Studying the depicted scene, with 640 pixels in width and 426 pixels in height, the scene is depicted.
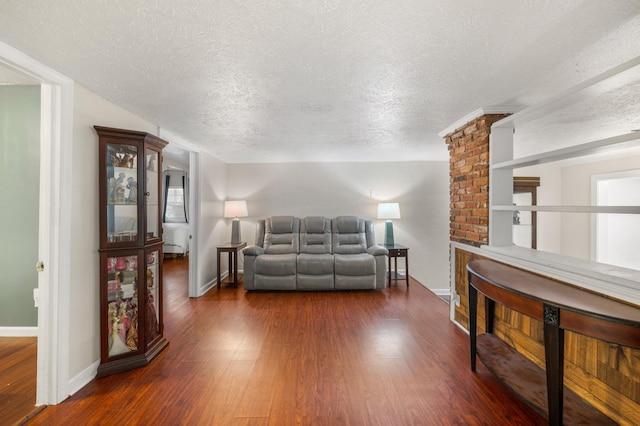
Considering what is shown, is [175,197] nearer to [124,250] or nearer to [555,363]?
[124,250]

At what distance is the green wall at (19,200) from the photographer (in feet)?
8.27

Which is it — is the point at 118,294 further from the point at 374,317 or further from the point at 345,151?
the point at 345,151

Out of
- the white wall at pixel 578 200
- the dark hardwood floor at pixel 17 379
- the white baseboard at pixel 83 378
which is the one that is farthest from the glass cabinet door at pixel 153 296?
the white wall at pixel 578 200

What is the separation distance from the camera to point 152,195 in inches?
98.0

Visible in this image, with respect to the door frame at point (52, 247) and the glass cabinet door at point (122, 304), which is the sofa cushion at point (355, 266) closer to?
the glass cabinet door at point (122, 304)

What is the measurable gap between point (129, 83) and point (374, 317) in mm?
3297

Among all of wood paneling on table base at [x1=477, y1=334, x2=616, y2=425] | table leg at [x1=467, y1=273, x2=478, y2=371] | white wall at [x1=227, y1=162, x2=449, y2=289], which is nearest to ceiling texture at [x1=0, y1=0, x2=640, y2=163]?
table leg at [x1=467, y1=273, x2=478, y2=371]

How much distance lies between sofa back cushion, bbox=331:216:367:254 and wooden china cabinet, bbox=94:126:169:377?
9.99ft

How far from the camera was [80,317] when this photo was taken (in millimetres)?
1995

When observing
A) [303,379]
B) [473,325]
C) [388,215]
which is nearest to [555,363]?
[473,325]

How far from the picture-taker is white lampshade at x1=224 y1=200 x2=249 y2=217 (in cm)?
480

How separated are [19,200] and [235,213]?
2.65m

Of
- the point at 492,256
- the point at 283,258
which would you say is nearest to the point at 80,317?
the point at 283,258

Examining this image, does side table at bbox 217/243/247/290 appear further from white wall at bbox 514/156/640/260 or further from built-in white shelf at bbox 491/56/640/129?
white wall at bbox 514/156/640/260
